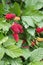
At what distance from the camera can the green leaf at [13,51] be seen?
5.00 feet

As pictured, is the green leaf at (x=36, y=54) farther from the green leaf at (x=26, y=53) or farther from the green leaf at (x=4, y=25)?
the green leaf at (x=4, y=25)

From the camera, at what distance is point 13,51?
1550 mm

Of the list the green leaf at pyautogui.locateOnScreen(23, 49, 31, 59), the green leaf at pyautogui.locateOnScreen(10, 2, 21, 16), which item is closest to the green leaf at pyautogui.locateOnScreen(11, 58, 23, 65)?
the green leaf at pyautogui.locateOnScreen(23, 49, 31, 59)

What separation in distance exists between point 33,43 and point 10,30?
23 centimetres

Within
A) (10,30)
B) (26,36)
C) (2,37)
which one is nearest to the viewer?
(2,37)

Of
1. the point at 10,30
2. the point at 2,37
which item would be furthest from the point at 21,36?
the point at 2,37

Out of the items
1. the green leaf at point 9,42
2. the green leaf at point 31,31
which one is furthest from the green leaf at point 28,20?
the green leaf at point 9,42

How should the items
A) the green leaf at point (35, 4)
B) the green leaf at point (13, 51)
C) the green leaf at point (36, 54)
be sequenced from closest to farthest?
the green leaf at point (13, 51)
the green leaf at point (36, 54)
the green leaf at point (35, 4)

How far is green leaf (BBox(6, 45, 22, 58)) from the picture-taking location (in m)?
1.52

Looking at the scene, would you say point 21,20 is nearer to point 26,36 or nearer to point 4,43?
point 26,36

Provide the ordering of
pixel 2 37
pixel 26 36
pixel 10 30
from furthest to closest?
pixel 26 36 < pixel 10 30 < pixel 2 37

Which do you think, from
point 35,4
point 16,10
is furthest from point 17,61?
point 35,4

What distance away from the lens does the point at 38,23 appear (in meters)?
1.77

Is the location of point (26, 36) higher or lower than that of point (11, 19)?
lower
